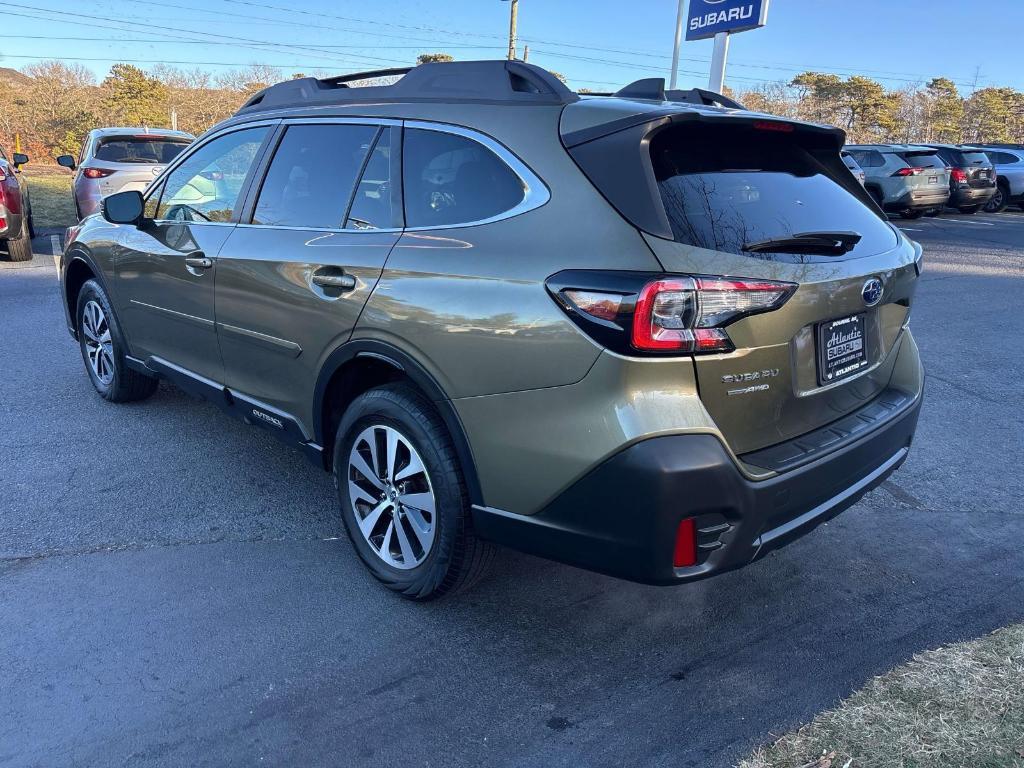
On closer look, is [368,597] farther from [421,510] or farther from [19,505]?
[19,505]

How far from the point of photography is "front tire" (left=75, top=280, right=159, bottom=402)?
4863 millimetres

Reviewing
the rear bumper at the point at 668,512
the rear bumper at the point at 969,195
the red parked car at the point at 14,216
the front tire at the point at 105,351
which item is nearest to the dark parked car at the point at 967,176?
the rear bumper at the point at 969,195

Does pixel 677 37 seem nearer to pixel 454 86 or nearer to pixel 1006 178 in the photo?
pixel 1006 178

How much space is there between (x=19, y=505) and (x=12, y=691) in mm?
1481

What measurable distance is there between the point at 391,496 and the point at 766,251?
1606 mm

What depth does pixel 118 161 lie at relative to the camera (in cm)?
1148

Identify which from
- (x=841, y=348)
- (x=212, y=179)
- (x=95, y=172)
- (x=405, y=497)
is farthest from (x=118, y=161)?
(x=841, y=348)

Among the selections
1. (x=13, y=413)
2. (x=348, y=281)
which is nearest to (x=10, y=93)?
(x=13, y=413)

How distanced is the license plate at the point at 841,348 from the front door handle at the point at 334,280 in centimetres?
165

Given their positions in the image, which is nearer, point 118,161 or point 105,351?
point 105,351

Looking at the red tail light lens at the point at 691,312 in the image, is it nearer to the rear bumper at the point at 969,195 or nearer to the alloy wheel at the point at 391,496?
the alloy wheel at the point at 391,496

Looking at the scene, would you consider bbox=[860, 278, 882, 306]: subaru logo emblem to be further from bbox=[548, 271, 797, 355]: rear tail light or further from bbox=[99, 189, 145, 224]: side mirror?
bbox=[99, 189, 145, 224]: side mirror

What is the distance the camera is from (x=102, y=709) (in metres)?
2.42

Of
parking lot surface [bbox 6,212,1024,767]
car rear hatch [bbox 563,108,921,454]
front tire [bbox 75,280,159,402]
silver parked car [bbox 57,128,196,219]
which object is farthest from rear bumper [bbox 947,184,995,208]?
front tire [bbox 75,280,159,402]
